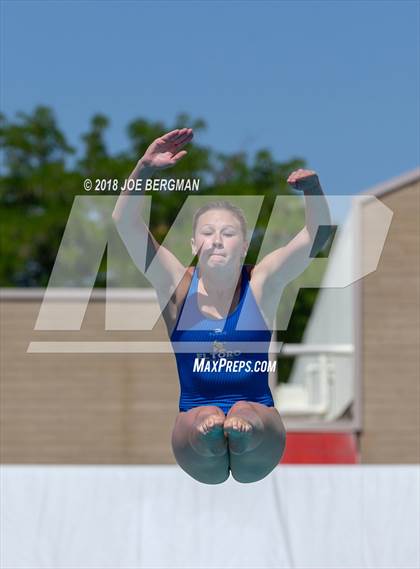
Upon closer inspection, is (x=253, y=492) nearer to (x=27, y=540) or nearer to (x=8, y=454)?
(x=27, y=540)

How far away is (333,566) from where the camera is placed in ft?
22.7

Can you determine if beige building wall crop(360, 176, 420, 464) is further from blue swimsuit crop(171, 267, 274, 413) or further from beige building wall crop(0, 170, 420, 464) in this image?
blue swimsuit crop(171, 267, 274, 413)

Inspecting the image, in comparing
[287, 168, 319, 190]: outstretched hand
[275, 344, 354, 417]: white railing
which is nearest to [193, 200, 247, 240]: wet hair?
[287, 168, 319, 190]: outstretched hand

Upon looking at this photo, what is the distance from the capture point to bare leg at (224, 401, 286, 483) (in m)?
4.77

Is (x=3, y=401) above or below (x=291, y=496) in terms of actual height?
above

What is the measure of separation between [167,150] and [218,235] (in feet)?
1.59

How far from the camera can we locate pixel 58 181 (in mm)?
29844

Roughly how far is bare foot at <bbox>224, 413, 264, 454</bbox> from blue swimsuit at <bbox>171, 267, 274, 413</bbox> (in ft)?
1.11

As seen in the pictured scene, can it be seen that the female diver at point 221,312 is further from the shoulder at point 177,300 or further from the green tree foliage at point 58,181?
the green tree foliage at point 58,181

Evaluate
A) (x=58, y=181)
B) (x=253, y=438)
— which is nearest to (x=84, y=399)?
(x=253, y=438)

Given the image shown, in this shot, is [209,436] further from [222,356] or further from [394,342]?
[394,342]

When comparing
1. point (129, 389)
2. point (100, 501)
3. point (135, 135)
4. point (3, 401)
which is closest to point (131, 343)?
point (129, 389)

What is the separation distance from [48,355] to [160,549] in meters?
5.70

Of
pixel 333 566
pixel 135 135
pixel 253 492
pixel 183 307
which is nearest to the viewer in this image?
pixel 183 307
